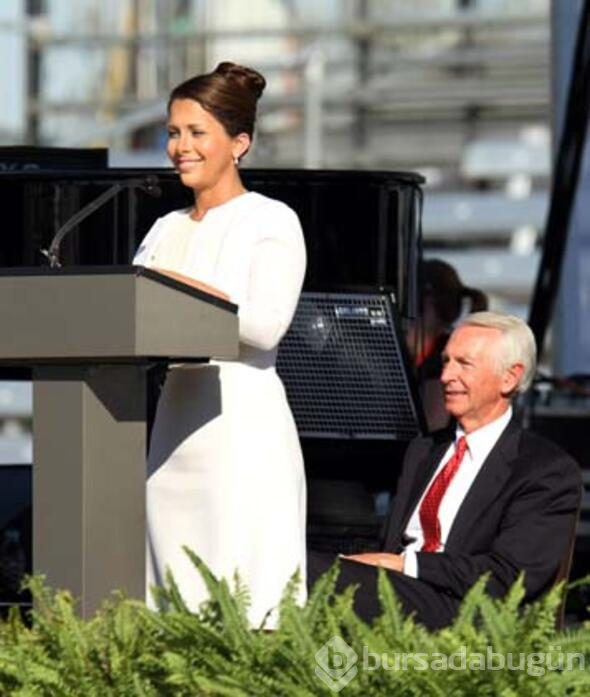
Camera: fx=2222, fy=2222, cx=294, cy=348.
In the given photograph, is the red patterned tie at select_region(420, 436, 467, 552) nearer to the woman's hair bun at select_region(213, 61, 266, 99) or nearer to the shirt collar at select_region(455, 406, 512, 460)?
the shirt collar at select_region(455, 406, 512, 460)

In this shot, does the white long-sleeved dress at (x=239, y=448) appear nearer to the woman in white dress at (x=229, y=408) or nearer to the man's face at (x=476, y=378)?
the woman in white dress at (x=229, y=408)

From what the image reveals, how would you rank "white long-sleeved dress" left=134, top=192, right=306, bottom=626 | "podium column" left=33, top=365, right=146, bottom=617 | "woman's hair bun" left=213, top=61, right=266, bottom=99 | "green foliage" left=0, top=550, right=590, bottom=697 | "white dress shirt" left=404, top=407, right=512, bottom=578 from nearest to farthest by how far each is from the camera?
"green foliage" left=0, top=550, right=590, bottom=697 → "podium column" left=33, top=365, right=146, bottom=617 → "white long-sleeved dress" left=134, top=192, right=306, bottom=626 → "woman's hair bun" left=213, top=61, right=266, bottom=99 → "white dress shirt" left=404, top=407, right=512, bottom=578

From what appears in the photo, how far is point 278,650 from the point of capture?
2.75 metres

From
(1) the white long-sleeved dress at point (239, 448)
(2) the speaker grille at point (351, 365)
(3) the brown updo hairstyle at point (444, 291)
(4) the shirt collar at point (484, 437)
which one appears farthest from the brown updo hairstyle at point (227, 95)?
(3) the brown updo hairstyle at point (444, 291)

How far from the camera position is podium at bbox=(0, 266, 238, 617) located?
3053mm

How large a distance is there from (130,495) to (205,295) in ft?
1.07

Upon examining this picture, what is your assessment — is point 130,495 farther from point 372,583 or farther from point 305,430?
point 305,430

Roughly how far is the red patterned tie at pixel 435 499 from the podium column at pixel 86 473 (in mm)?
851

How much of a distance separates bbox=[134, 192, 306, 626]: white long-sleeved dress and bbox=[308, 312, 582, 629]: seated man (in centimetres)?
32

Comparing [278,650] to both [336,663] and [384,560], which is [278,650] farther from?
[384,560]

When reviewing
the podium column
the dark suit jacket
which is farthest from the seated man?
the podium column

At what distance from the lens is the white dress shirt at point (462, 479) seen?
3924mm

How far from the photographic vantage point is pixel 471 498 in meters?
3.88

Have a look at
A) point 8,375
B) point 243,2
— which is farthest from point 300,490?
point 243,2
